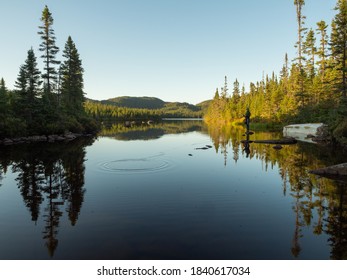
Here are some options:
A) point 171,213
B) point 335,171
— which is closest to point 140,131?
point 335,171

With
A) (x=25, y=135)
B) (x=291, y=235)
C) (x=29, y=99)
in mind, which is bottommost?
(x=291, y=235)

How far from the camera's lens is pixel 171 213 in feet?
34.6

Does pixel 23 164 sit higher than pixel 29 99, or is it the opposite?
pixel 29 99

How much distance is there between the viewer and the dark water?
293 inches

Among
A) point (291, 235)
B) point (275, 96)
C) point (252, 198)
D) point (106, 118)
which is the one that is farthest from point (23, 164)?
point (106, 118)

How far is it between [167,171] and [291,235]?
1185cm

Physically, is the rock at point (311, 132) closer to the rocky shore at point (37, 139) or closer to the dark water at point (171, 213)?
the dark water at point (171, 213)

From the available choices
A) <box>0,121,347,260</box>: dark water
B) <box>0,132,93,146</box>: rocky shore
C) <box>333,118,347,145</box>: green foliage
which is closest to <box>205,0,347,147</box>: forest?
<box>333,118,347,145</box>: green foliage

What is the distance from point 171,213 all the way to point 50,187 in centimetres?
823

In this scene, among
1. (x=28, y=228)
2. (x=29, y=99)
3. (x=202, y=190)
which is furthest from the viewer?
(x=29, y=99)

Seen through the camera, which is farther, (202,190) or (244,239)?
(202,190)

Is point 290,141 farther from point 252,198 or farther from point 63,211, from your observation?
point 63,211

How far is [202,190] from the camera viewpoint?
46.6 ft

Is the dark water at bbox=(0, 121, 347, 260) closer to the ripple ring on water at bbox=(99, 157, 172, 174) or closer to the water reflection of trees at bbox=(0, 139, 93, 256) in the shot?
the water reflection of trees at bbox=(0, 139, 93, 256)
